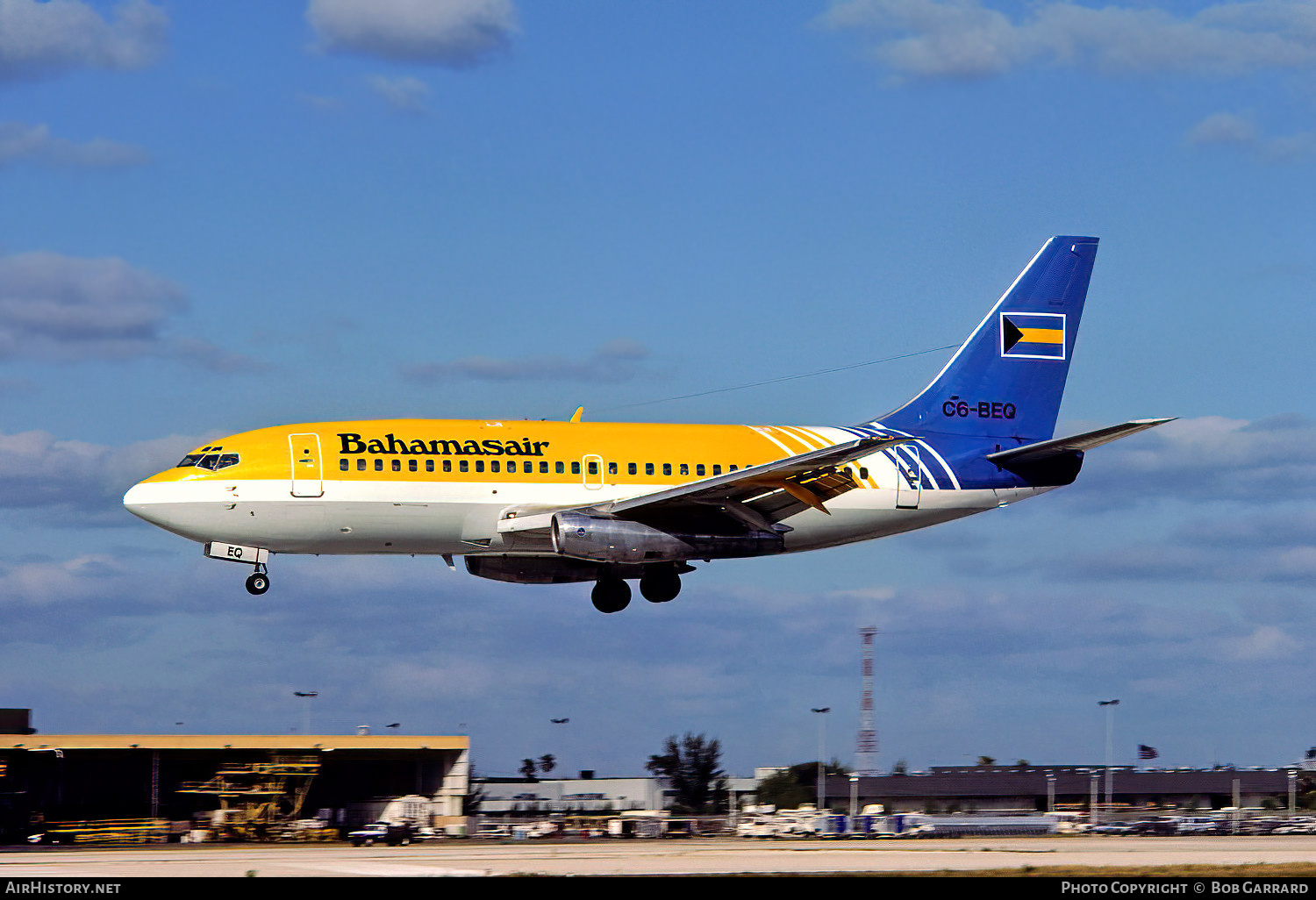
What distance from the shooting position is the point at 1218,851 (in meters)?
48.4

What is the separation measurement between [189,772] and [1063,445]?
56.8 meters

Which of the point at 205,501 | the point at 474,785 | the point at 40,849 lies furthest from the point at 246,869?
the point at 474,785

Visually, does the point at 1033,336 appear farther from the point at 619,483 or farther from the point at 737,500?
the point at 619,483

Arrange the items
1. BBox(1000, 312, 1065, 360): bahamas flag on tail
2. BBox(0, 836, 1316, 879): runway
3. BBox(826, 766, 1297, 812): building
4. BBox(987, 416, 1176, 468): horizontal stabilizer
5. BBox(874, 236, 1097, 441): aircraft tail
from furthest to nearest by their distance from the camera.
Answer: BBox(826, 766, 1297, 812): building, BBox(1000, 312, 1065, 360): bahamas flag on tail, BBox(874, 236, 1097, 441): aircraft tail, BBox(987, 416, 1176, 468): horizontal stabilizer, BBox(0, 836, 1316, 879): runway

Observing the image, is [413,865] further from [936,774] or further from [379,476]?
[936,774]

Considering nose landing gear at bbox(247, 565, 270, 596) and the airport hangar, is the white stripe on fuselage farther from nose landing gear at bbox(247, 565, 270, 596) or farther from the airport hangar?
the airport hangar

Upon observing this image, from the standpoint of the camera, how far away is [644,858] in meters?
44.4

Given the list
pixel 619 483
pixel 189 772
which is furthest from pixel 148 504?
pixel 189 772

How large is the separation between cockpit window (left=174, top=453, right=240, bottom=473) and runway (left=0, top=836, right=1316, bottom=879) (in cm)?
1218

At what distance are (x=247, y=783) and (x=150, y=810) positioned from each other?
5422 mm

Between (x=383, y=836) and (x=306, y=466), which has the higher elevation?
(x=306, y=466)

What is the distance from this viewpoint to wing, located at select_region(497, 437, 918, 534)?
164ft

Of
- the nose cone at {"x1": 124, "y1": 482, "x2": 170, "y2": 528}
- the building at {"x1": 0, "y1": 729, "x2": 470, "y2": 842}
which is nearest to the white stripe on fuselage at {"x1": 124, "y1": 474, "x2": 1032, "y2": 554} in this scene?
the nose cone at {"x1": 124, "y1": 482, "x2": 170, "y2": 528}

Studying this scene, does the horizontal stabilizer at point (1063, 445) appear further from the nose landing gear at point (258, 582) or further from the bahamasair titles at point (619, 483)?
the nose landing gear at point (258, 582)
